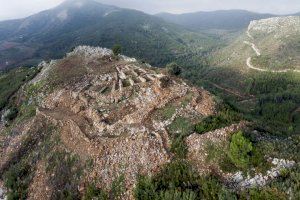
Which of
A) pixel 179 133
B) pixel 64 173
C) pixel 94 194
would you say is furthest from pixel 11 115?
pixel 179 133

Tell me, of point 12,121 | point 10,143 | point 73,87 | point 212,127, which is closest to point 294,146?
point 212,127

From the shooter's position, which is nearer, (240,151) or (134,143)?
(240,151)

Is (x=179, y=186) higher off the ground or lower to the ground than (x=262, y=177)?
lower

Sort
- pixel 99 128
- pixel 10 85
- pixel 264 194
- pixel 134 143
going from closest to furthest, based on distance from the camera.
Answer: pixel 264 194
pixel 134 143
pixel 99 128
pixel 10 85

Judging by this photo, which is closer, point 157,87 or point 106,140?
point 106,140

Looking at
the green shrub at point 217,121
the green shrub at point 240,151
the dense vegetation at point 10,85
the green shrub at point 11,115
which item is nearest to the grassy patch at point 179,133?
the green shrub at point 217,121

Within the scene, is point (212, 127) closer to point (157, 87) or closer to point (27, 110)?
point (157, 87)

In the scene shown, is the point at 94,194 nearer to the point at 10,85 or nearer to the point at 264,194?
the point at 264,194
